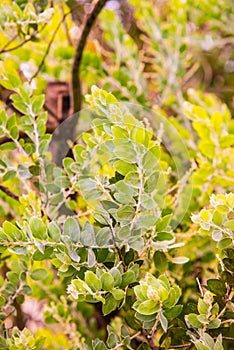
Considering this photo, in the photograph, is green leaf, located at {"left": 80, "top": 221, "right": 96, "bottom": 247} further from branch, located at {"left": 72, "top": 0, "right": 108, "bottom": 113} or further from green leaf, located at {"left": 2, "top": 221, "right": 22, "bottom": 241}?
branch, located at {"left": 72, "top": 0, "right": 108, "bottom": 113}

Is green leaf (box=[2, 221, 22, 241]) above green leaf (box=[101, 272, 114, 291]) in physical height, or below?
above

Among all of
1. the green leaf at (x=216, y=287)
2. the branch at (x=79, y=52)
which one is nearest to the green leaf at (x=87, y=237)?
the green leaf at (x=216, y=287)

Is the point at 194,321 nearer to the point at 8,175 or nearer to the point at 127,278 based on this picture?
the point at 127,278

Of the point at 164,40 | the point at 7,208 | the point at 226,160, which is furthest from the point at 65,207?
the point at 164,40

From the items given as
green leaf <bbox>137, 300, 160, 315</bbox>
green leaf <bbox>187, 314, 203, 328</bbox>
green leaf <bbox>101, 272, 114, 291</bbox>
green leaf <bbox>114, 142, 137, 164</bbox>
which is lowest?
green leaf <bbox>187, 314, 203, 328</bbox>

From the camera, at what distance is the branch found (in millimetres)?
620

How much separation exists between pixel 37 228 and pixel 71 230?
3 centimetres

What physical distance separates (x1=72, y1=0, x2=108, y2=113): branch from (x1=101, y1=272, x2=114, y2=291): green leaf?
0.36 m

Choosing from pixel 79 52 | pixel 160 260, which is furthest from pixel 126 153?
pixel 79 52

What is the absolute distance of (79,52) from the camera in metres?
0.67

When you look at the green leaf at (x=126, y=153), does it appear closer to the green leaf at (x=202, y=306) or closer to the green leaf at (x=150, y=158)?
the green leaf at (x=150, y=158)

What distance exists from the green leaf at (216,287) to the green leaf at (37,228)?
0.14 metres

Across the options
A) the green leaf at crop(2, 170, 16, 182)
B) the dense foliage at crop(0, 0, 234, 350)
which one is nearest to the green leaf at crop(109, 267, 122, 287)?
the dense foliage at crop(0, 0, 234, 350)

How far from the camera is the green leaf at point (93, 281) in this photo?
375mm
